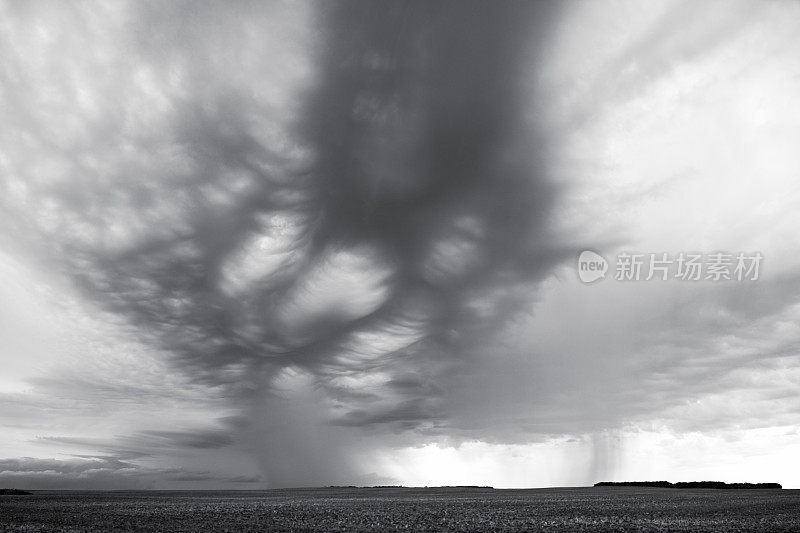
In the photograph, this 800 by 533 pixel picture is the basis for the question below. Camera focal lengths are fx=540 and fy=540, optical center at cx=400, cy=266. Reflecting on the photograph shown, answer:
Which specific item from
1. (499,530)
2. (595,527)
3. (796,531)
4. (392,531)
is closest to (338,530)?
(392,531)

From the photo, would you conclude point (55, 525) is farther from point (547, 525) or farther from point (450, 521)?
point (547, 525)

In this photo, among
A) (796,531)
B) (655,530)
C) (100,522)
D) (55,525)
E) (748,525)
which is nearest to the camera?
(796,531)

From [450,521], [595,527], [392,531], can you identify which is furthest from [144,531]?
[595,527]

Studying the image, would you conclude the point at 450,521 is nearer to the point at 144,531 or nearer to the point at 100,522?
the point at 144,531

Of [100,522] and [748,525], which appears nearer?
[748,525]

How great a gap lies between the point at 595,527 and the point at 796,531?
14371 mm

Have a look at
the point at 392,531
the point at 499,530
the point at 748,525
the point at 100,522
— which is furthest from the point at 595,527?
the point at 100,522

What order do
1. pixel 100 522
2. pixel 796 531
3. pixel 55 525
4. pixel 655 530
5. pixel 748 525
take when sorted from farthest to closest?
pixel 100 522
pixel 55 525
pixel 748 525
pixel 655 530
pixel 796 531

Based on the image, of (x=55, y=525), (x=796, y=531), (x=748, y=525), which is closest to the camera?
(x=796, y=531)

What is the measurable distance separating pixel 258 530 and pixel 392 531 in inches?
444

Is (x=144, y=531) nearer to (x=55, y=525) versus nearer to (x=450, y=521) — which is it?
(x=55, y=525)

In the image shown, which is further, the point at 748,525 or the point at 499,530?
the point at 748,525

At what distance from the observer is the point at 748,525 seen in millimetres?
46469

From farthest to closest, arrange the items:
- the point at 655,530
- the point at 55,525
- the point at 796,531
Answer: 1. the point at 55,525
2. the point at 655,530
3. the point at 796,531
